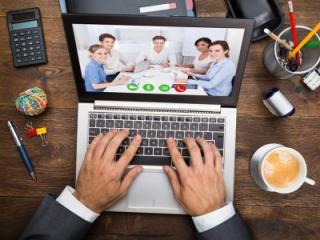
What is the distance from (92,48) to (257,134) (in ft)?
1.51

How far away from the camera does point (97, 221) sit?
2.78ft

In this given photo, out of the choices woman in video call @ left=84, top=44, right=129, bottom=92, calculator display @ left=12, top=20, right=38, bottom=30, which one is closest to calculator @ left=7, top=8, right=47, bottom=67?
calculator display @ left=12, top=20, right=38, bottom=30

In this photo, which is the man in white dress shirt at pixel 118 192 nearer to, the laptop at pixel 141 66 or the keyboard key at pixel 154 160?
the keyboard key at pixel 154 160

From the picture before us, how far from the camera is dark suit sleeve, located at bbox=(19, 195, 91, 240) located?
78 cm

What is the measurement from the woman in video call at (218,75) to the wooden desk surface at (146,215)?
90 mm

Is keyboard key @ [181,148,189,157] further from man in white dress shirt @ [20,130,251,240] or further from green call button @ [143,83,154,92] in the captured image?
green call button @ [143,83,154,92]

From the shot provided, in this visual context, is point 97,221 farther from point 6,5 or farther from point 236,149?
point 6,5

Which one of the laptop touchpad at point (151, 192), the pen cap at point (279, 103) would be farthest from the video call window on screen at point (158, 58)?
the laptop touchpad at point (151, 192)

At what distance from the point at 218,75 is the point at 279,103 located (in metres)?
0.16

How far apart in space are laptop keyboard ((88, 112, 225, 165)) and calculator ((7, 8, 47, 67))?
24 cm

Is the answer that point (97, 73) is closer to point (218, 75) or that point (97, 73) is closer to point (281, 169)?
point (218, 75)

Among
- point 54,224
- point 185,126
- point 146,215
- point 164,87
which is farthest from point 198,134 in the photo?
point 54,224

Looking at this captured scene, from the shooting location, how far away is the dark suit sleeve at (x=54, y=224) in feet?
2.55

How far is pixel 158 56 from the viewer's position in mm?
795
